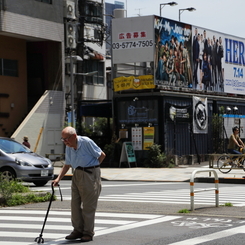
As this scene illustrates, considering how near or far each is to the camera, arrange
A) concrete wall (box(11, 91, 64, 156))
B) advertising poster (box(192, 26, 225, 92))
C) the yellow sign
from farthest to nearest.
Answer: concrete wall (box(11, 91, 64, 156)), advertising poster (box(192, 26, 225, 92)), the yellow sign

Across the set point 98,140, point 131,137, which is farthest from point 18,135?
point 131,137

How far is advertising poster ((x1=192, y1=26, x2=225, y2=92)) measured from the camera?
125 ft

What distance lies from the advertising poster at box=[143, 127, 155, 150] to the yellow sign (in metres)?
2.23

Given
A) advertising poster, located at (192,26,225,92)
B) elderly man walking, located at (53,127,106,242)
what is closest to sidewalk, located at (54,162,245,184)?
advertising poster, located at (192,26,225,92)

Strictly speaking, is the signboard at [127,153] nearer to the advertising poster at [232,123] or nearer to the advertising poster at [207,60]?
the advertising poster at [207,60]

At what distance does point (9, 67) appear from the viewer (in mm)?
43469

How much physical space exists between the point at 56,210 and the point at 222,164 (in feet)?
50.0

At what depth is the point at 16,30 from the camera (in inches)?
1598

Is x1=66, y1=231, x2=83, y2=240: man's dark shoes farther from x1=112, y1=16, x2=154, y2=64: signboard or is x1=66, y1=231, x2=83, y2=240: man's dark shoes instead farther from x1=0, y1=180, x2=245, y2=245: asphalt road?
x1=112, y1=16, x2=154, y2=64: signboard

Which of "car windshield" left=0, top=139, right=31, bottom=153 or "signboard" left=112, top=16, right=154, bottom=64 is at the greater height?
"signboard" left=112, top=16, right=154, bottom=64

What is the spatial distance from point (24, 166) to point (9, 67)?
A: 2325cm

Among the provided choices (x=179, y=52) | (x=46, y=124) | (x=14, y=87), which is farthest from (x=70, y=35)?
(x=179, y=52)

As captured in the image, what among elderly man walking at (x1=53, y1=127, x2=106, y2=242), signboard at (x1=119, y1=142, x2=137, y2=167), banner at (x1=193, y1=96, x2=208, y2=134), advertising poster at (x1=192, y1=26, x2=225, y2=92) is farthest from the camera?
advertising poster at (x1=192, y1=26, x2=225, y2=92)

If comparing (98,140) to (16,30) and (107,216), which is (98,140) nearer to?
(16,30)
